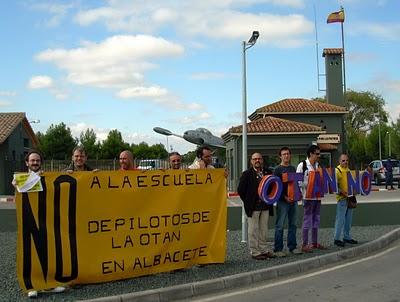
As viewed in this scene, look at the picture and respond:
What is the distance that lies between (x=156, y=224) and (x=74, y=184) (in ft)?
4.64

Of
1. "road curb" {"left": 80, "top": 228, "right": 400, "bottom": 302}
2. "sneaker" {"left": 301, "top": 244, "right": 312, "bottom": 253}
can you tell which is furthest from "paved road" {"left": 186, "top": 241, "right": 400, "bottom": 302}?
"sneaker" {"left": 301, "top": 244, "right": 312, "bottom": 253}

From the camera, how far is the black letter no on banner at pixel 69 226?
23.3 ft

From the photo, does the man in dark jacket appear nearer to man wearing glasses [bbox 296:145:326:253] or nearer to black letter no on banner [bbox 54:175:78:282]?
man wearing glasses [bbox 296:145:326:253]

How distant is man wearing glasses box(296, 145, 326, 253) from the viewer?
Answer: 10.0 meters

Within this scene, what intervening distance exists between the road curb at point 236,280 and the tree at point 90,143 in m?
67.4

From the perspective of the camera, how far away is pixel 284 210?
973 cm

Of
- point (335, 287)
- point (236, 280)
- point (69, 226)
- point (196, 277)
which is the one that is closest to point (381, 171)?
point (335, 287)

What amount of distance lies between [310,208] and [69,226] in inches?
187

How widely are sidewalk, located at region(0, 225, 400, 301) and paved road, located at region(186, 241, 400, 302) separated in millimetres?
230

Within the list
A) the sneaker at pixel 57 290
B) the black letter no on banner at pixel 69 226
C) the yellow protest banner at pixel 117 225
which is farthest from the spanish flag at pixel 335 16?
the sneaker at pixel 57 290

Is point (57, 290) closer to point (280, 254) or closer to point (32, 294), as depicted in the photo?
point (32, 294)

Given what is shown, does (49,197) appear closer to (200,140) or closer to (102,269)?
(102,269)

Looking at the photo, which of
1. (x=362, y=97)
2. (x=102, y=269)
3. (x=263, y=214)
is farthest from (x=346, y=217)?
(x=362, y=97)

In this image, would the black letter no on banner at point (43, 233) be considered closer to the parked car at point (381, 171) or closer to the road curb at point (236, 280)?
the road curb at point (236, 280)
